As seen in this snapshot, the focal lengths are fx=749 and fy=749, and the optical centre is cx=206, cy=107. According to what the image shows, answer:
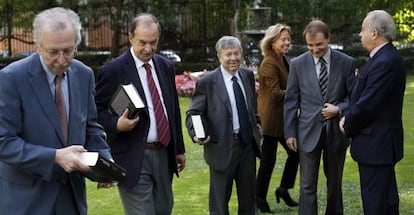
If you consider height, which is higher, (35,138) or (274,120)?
(35,138)

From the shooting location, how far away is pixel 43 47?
3990mm

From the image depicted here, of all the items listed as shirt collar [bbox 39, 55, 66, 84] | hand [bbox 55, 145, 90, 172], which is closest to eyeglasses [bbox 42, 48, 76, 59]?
shirt collar [bbox 39, 55, 66, 84]

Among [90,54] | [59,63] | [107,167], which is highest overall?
[59,63]

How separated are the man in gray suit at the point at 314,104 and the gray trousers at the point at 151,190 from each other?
168 cm

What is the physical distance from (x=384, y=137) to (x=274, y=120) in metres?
1.98

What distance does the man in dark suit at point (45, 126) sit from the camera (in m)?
3.94

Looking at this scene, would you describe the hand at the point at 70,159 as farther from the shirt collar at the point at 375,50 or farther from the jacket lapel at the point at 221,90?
the shirt collar at the point at 375,50

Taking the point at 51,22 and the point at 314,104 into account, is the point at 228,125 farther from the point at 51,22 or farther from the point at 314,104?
the point at 51,22

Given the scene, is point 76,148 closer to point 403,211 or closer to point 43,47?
point 43,47

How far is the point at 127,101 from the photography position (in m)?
5.29

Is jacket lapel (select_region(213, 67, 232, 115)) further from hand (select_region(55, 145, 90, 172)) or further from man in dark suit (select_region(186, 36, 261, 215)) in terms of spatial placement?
hand (select_region(55, 145, 90, 172))

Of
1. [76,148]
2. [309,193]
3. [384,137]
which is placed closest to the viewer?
[76,148]

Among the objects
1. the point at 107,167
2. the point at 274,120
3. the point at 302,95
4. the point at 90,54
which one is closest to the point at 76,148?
the point at 107,167

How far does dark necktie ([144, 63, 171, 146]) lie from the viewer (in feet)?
18.7
